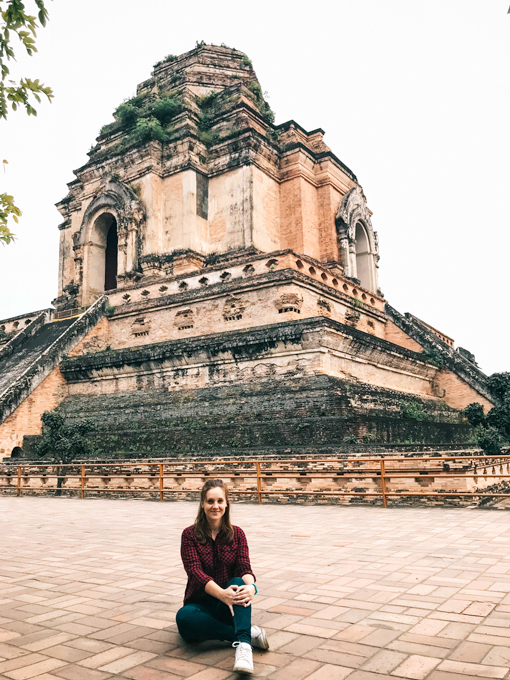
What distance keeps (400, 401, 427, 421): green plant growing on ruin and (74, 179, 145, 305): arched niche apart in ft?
36.4

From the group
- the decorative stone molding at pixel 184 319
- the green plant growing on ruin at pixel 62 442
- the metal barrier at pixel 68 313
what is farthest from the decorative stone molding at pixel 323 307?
the metal barrier at pixel 68 313

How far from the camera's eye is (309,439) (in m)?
11.4

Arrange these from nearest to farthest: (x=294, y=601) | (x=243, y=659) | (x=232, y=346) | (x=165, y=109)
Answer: (x=243, y=659) < (x=294, y=601) < (x=232, y=346) < (x=165, y=109)

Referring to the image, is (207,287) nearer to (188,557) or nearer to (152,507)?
(152,507)

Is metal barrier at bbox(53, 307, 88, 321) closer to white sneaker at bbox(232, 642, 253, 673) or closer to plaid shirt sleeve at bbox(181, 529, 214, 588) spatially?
plaid shirt sleeve at bbox(181, 529, 214, 588)

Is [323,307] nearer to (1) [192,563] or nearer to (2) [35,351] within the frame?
(2) [35,351]

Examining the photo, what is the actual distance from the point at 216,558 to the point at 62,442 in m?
10.7

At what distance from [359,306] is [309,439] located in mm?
8375

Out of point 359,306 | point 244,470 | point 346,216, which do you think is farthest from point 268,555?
point 346,216

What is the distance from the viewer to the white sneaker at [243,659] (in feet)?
9.64

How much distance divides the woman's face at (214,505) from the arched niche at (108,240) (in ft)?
59.7

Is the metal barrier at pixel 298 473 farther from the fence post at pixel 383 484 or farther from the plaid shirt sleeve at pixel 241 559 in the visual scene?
the plaid shirt sleeve at pixel 241 559

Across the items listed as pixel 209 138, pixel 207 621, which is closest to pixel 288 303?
pixel 209 138

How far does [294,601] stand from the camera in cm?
426
